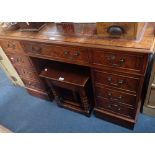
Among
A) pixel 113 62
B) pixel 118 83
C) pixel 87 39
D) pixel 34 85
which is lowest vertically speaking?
pixel 34 85

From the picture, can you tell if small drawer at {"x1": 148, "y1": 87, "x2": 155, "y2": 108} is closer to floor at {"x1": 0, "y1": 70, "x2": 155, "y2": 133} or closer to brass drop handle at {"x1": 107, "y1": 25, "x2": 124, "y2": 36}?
floor at {"x1": 0, "y1": 70, "x2": 155, "y2": 133}

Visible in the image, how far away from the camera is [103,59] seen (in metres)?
1.04

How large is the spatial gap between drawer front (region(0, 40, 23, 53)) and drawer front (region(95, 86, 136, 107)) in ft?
2.53

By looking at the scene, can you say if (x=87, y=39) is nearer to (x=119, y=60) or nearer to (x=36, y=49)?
(x=119, y=60)

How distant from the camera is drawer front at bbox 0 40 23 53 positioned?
139 cm

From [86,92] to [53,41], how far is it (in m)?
0.54

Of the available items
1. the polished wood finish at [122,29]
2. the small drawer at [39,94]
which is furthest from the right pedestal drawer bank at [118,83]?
the small drawer at [39,94]

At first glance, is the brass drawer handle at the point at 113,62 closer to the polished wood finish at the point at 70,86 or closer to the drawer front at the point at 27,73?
the polished wood finish at the point at 70,86

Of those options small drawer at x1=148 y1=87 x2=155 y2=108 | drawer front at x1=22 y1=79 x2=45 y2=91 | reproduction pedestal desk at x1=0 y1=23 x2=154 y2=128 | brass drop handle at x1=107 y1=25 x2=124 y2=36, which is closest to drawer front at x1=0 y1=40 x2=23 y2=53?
reproduction pedestal desk at x1=0 y1=23 x2=154 y2=128

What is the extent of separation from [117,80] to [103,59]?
20cm

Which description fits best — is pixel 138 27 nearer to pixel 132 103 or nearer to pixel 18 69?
pixel 132 103

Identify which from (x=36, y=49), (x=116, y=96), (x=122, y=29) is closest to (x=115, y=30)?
(x=122, y=29)

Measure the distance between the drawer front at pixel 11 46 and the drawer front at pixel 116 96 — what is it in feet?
2.53

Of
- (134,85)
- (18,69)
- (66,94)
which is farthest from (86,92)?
(18,69)
